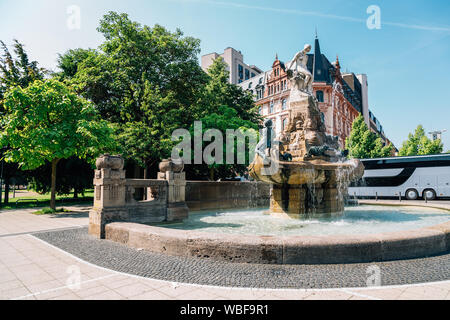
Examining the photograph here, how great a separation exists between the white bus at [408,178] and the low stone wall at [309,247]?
61.6 feet

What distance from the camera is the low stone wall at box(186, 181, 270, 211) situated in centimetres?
1248

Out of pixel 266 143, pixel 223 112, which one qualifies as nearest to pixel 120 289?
pixel 266 143

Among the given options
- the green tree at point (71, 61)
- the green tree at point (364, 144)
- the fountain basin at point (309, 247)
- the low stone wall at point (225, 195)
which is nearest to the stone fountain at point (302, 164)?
the low stone wall at point (225, 195)

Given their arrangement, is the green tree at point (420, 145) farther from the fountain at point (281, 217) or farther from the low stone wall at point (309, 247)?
the low stone wall at point (309, 247)

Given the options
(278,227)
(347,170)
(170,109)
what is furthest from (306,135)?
(170,109)

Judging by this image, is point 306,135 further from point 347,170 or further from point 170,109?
point 170,109

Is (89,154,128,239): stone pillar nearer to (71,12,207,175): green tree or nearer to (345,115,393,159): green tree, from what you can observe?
(71,12,207,175): green tree

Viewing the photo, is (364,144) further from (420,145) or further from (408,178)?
(408,178)

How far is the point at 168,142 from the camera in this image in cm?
1870

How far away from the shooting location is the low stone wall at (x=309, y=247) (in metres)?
4.74

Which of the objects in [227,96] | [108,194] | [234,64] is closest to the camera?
[108,194]

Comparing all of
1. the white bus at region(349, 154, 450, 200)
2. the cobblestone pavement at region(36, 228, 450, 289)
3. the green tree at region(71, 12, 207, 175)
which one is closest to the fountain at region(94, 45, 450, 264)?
the cobblestone pavement at region(36, 228, 450, 289)

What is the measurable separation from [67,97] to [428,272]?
17279 millimetres

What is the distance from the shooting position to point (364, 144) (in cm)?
4438
